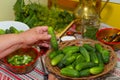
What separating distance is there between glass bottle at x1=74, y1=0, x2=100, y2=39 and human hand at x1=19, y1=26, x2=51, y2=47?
8.7 inches

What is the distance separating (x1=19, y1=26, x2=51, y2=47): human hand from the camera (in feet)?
3.31

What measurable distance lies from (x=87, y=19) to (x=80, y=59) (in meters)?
0.33

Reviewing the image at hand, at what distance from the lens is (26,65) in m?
0.96

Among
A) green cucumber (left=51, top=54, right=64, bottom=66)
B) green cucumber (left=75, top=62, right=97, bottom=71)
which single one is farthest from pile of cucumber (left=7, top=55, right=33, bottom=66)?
green cucumber (left=75, top=62, right=97, bottom=71)

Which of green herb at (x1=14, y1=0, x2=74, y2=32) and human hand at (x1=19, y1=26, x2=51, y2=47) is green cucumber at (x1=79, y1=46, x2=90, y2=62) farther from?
green herb at (x1=14, y1=0, x2=74, y2=32)

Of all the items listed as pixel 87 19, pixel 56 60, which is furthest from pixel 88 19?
pixel 56 60

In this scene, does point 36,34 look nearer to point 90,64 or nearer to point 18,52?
point 18,52

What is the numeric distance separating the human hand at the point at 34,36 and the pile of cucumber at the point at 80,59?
3.4 inches

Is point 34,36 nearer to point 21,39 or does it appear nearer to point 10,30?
point 21,39

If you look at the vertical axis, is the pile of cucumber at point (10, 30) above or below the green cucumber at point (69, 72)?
above

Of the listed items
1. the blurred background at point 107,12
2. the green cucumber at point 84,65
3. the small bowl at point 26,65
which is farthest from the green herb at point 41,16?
the green cucumber at point 84,65

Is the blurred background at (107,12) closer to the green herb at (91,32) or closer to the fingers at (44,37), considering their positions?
the green herb at (91,32)

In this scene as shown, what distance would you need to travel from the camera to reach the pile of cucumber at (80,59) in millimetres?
860

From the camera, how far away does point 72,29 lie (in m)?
1.33
